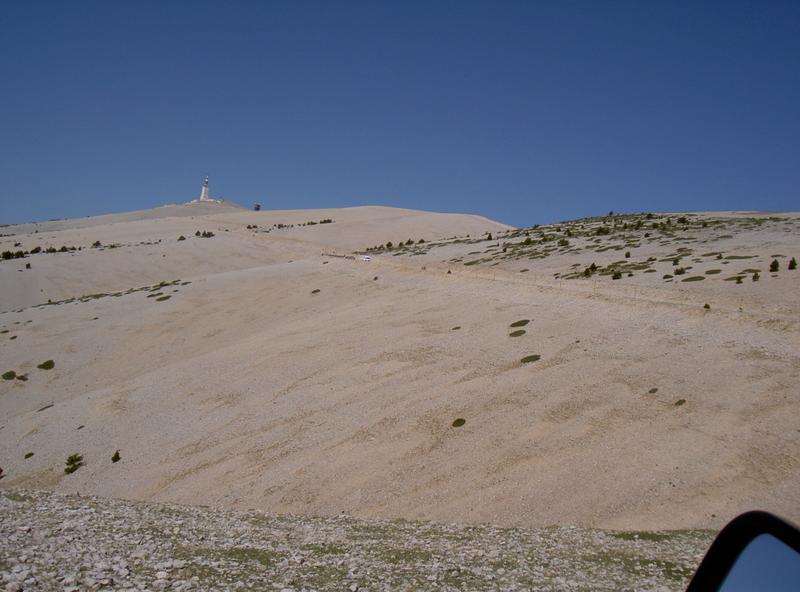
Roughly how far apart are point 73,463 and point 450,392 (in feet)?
48.1

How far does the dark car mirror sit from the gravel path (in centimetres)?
733

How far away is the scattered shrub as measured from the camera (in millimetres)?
21094

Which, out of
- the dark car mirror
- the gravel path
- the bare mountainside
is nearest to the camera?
the dark car mirror

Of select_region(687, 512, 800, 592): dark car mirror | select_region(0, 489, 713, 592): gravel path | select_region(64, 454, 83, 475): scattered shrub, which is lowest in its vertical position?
select_region(64, 454, 83, 475): scattered shrub

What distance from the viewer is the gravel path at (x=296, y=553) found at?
8797mm

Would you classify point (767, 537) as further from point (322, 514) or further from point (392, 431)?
point (392, 431)

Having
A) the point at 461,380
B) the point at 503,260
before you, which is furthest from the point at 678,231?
the point at 461,380

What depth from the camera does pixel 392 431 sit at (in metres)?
19.8

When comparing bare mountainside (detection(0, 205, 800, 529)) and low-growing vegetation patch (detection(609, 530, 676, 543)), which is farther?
bare mountainside (detection(0, 205, 800, 529))

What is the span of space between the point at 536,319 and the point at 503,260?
75.1 ft

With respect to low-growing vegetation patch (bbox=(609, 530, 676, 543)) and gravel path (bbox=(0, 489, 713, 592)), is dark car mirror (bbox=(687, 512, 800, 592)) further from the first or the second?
low-growing vegetation patch (bbox=(609, 530, 676, 543))

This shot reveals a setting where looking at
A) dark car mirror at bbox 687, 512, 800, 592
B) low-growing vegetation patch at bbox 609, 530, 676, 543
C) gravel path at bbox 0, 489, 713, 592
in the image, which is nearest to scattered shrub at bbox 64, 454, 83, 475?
gravel path at bbox 0, 489, 713, 592

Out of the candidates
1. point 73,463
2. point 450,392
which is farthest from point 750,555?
point 73,463

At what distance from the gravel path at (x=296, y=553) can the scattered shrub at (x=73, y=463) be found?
863cm
